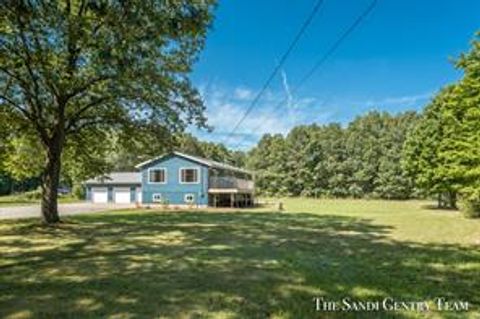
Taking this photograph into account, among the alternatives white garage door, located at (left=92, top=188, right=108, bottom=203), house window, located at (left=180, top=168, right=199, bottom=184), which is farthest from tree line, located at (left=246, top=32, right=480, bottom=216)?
white garage door, located at (left=92, top=188, right=108, bottom=203)

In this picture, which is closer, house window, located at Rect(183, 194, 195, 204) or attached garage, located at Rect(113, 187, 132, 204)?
house window, located at Rect(183, 194, 195, 204)

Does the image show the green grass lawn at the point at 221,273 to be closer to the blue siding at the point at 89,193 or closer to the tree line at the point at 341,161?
the blue siding at the point at 89,193

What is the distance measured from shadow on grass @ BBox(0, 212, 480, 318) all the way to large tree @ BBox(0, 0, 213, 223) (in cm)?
487

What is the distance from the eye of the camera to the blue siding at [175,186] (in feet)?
117

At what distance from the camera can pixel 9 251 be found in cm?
1099

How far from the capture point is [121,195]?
45156 millimetres

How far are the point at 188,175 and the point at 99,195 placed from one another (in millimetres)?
14985

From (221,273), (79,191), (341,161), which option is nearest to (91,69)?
(221,273)

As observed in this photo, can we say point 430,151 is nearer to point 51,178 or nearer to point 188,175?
point 188,175

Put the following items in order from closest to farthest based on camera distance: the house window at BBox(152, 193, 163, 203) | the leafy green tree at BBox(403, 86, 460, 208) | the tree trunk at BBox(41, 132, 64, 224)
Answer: the tree trunk at BBox(41, 132, 64, 224) → the leafy green tree at BBox(403, 86, 460, 208) → the house window at BBox(152, 193, 163, 203)

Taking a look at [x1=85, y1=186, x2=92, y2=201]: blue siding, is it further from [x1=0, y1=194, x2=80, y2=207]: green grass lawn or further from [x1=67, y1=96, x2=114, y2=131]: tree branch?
[x1=67, y1=96, x2=114, y2=131]: tree branch

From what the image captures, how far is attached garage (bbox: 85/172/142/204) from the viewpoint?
4456 centimetres

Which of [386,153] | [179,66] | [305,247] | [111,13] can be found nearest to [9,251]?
[111,13]

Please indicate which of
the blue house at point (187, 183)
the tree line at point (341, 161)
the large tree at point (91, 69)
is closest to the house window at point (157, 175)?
the blue house at point (187, 183)
